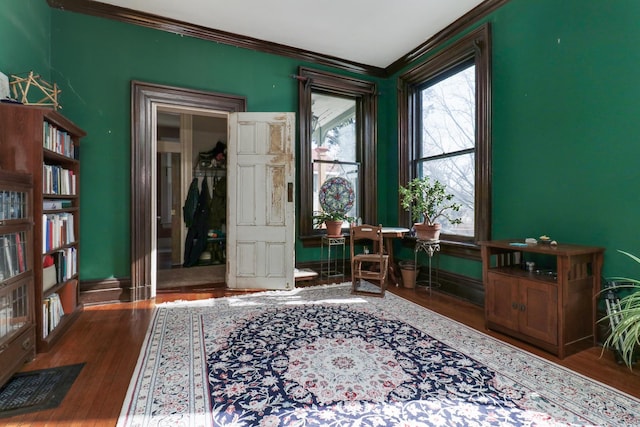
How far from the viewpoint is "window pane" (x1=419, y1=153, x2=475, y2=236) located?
11.3ft

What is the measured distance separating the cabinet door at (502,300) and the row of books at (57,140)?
3.44m

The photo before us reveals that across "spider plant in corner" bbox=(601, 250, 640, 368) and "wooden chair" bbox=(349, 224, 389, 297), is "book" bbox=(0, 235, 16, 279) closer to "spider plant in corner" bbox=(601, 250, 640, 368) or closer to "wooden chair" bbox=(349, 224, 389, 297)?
"wooden chair" bbox=(349, 224, 389, 297)

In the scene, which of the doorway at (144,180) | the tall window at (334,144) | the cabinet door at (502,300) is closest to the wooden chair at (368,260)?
the tall window at (334,144)

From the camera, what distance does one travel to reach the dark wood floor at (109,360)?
146cm

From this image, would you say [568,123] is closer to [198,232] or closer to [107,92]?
[107,92]

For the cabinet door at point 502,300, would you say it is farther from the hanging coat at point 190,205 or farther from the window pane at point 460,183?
the hanging coat at point 190,205

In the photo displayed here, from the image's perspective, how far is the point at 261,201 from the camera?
12.3 feet

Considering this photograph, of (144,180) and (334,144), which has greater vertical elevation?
(334,144)

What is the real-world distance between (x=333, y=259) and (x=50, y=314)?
298cm

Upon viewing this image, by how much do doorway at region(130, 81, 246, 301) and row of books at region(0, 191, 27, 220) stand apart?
1.36 meters

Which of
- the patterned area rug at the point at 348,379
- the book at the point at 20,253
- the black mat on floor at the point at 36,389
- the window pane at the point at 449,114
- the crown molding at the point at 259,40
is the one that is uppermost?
the crown molding at the point at 259,40

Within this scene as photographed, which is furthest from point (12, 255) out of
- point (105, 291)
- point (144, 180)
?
point (144, 180)

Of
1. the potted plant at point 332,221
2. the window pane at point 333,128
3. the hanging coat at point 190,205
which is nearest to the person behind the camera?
the potted plant at point 332,221

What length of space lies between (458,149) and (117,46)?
3.86 metres
